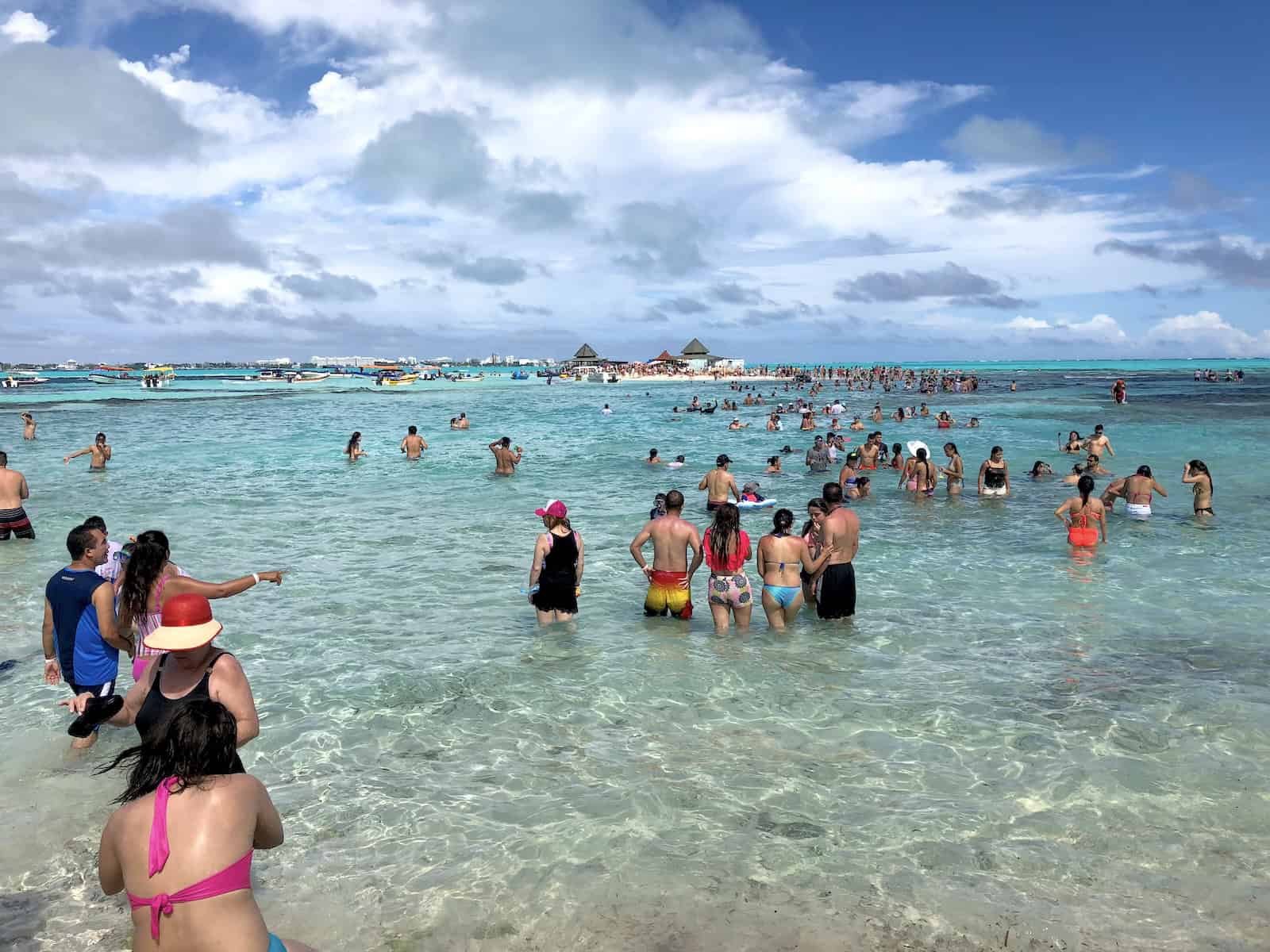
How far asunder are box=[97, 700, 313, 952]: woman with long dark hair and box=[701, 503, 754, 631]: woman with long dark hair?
Answer: 19.5 feet

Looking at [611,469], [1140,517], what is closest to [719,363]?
[611,469]

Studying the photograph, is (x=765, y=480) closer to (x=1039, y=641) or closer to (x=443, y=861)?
(x=1039, y=641)

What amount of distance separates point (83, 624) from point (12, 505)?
10.1 meters

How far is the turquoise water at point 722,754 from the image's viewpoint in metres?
4.53

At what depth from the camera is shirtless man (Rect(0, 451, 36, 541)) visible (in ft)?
43.9

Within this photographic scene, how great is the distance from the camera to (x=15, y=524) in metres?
13.5

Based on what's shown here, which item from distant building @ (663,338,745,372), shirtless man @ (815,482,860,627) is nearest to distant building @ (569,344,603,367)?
distant building @ (663,338,745,372)

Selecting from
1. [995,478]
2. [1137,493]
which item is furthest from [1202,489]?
[995,478]

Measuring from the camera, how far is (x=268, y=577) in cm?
557

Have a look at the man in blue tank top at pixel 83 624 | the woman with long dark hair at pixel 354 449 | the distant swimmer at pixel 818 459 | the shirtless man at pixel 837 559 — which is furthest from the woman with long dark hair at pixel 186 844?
the woman with long dark hair at pixel 354 449

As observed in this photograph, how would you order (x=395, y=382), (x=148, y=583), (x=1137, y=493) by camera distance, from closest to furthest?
(x=148, y=583)
(x=1137, y=493)
(x=395, y=382)

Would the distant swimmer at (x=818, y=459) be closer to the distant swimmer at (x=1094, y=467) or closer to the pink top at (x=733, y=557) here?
the distant swimmer at (x=1094, y=467)

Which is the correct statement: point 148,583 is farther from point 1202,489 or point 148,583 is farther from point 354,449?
point 354,449

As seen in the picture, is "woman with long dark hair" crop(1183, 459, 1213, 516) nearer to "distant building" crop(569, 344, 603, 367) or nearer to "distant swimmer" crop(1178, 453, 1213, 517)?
"distant swimmer" crop(1178, 453, 1213, 517)
